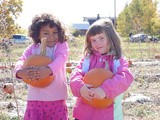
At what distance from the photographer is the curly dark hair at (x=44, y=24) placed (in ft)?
11.0

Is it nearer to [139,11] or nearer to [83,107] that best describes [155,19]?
[139,11]

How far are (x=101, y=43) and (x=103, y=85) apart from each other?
37 centimetres

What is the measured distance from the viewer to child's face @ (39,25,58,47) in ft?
11.0

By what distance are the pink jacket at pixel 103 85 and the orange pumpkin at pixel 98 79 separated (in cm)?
5

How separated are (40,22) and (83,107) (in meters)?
0.84

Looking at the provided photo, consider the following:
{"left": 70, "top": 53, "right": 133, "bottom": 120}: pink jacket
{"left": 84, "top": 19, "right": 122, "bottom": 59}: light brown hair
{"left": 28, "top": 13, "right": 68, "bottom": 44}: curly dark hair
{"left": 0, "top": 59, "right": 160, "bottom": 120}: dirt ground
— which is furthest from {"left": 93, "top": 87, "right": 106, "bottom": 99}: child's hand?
{"left": 0, "top": 59, "right": 160, "bottom": 120}: dirt ground

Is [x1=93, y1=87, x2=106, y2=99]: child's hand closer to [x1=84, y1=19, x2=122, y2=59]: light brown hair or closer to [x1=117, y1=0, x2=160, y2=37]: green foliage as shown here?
[x1=84, y1=19, x2=122, y2=59]: light brown hair

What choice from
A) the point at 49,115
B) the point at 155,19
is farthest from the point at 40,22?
the point at 155,19

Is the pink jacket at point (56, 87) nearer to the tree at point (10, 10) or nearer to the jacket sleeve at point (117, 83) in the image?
the jacket sleeve at point (117, 83)

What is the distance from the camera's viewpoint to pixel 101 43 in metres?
3.05

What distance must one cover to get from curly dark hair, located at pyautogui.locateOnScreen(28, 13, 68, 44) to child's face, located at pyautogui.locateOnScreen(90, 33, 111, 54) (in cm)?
40

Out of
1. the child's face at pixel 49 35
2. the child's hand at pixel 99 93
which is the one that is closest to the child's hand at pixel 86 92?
the child's hand at pixel 99 93

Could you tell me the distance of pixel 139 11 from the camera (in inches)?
1848

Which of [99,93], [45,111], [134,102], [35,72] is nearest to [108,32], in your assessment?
[99,93]
